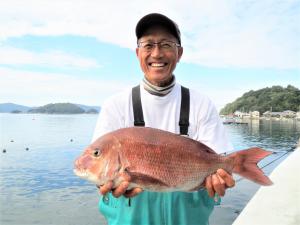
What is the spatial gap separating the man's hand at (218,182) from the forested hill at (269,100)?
519ft

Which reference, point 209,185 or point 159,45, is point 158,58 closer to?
point 159,45

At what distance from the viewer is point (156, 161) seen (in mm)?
2410

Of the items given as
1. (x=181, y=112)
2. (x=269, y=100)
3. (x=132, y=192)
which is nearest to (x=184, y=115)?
(x=181, y=112)

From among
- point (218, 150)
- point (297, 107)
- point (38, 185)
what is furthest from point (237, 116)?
point (218, 150)

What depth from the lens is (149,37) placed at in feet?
9.61

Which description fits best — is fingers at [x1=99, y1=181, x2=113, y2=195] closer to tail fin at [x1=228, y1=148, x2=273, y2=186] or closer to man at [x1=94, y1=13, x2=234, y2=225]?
man at [x1=94, y1=13, x2=234, y2=225]

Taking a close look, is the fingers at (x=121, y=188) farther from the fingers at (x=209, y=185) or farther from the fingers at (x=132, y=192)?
the fingers at (x=209, y=185)

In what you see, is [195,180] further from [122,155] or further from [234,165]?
[122,155]

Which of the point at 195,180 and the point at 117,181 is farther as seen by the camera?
the point at 195,180

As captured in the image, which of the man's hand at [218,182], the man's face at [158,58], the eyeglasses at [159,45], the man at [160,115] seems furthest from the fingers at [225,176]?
the eyeglasses at [159,45]

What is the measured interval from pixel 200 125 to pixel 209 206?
0.66 m

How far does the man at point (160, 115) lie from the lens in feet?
8.85

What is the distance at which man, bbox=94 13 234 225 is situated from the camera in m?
2.70

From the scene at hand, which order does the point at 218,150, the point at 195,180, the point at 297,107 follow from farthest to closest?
the point at 297,107 < the point at 218,150 < the point at 195,180
